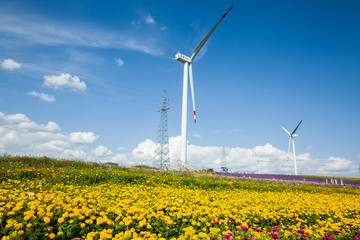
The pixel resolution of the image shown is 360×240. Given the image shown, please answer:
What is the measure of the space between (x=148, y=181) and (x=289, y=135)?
47.3 m

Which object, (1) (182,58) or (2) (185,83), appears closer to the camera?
(2) (185,83)

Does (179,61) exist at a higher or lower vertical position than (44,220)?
higher

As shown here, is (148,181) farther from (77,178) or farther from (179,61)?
(179,61)

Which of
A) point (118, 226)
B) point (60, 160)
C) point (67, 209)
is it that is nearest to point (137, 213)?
point (118, 226)

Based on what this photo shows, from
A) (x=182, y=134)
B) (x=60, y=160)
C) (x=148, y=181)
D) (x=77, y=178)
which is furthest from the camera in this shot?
(x=182, y=134)

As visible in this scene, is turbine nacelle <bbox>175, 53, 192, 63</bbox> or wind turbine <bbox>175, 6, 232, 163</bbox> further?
turbine nacelle <bbox>175, 53, 192, 63</bbox>

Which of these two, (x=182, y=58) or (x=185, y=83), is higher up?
(x=182, y=58)

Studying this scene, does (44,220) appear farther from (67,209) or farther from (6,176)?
(6,176)

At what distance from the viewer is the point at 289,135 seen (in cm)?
5019

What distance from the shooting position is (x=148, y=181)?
12.2 m

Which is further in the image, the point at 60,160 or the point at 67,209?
the point at 60,160

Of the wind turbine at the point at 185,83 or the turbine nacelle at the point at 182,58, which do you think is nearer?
the wind turbine at the point at 185,83

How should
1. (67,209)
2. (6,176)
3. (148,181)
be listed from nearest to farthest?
(67,209) → (6,176) → (148,181)

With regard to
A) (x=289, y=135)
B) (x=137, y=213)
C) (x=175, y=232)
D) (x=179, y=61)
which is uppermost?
(x=179, y=61)
